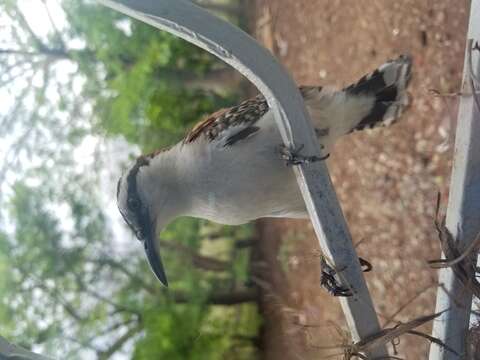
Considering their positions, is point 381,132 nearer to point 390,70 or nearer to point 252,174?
point 390,70

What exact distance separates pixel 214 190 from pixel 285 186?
83mm

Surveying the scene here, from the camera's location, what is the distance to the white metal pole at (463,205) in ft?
1.73

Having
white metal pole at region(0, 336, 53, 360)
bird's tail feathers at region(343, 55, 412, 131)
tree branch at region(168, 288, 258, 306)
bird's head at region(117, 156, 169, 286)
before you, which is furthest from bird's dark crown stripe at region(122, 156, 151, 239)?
tree branch at region(168, 288, 258, 306)

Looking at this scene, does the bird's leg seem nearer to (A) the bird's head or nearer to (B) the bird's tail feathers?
(A) the bird's head

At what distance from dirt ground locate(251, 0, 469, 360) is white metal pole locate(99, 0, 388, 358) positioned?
0.60 meters

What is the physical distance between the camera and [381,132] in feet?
5.48

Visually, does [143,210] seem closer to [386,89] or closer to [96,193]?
[386,89]

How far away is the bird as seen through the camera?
0.70m

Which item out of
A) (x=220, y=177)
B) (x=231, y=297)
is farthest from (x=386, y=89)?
(x=231, y=297)

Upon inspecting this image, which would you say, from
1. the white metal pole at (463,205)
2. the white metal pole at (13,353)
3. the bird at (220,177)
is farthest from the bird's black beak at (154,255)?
the white metal pole at (463,205)

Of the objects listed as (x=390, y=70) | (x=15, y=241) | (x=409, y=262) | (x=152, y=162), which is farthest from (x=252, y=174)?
(x=15, y=241)

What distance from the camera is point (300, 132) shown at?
545 mm

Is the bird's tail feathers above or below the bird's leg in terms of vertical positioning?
above

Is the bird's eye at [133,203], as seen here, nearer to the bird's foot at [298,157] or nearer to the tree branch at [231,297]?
the bird's foot at [298,157]
